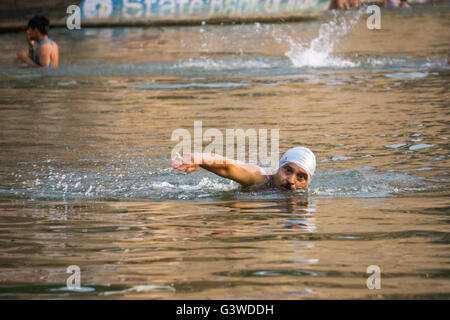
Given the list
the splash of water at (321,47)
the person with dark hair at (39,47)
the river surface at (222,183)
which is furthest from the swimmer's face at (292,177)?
the splash of water at (321,47)

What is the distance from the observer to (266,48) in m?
22.0

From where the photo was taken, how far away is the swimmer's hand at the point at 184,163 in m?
6.56

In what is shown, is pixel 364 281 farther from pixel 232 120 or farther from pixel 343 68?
pixel 343 68

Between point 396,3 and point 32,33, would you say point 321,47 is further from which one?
point 396,3

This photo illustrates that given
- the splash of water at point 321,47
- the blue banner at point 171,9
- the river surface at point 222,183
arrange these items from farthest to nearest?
the blue banner at point 171,9 → the splash of water at point 321,47 → the river surface at point 222,183

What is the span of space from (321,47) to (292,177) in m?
14.3

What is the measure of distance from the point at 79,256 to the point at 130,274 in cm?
60

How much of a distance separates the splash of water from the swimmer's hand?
39.8 feet

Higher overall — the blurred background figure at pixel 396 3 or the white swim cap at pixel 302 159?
the blurred background figure at pixel 396 3

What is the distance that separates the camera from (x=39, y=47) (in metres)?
16.9

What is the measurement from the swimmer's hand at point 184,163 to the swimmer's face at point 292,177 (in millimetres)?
1342

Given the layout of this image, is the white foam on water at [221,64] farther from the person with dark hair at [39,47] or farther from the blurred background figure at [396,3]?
the blurred background figure at [396,3]

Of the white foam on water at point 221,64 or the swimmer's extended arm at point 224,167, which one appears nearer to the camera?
the swimmer's extended arm at point 224,167

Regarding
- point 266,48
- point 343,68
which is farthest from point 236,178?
point 266,48
